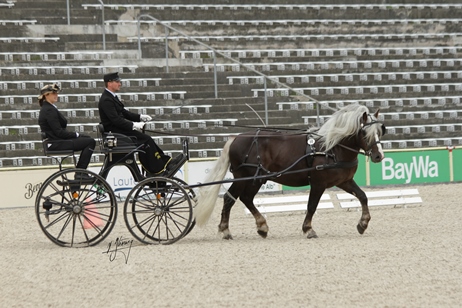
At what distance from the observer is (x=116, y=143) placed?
37.3 ft

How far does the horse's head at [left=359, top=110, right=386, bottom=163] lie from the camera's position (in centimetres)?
1188

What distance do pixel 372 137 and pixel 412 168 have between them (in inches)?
358

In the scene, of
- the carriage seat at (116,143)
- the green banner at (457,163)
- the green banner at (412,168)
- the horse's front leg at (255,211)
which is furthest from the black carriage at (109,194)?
the green banner at (457,163)

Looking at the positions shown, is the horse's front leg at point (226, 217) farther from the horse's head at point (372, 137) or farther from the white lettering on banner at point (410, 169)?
the white lettering on banner at point (410, 169)

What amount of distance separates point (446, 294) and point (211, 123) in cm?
1478

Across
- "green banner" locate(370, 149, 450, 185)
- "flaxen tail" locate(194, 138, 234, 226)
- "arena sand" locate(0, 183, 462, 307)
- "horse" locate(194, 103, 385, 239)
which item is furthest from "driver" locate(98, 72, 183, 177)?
"green banner" locate(370, 149, 450, 185)

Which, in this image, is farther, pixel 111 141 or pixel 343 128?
pixel 343 128

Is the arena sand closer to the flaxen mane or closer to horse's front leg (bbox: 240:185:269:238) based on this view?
horse's front leg (bbox: 240:185:269:238)

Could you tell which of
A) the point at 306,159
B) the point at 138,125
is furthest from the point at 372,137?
the point at 138,125

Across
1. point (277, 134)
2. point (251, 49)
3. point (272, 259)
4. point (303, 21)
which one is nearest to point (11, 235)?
point (277, 134)

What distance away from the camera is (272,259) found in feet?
32.8

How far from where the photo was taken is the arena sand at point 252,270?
802 cm

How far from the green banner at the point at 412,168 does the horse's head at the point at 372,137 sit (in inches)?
332

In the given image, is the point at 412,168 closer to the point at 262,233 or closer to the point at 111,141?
the point at 262,233
